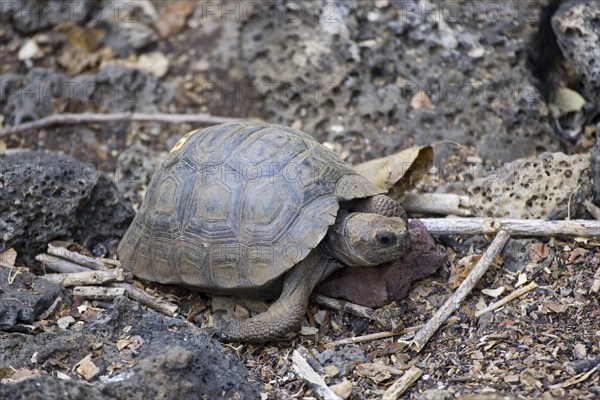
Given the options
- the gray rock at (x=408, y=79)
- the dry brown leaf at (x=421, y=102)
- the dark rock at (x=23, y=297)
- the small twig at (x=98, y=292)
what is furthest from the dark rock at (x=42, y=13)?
the small twig at (x=98, y=292)

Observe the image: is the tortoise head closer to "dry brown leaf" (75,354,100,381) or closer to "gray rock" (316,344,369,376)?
"gray rock" (316,344,369,376)

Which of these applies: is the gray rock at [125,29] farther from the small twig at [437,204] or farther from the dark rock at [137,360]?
the dark rock at [137,360]

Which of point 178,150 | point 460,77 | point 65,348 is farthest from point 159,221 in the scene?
point 460,77

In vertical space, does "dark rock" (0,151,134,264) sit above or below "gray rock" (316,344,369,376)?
above

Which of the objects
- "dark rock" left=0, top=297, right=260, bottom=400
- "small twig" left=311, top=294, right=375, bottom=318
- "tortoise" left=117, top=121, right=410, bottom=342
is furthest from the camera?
"small twig" left=311, top=294, right=375, bottom=318

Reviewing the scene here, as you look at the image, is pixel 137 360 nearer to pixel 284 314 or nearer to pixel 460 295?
pixel 284 314

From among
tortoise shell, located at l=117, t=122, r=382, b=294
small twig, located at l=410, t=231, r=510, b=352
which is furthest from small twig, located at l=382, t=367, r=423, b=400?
tortoise shell, located at l=117, t=122, r=382, b=294
